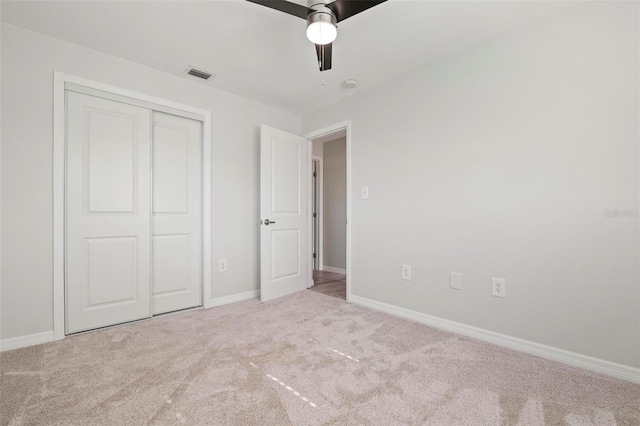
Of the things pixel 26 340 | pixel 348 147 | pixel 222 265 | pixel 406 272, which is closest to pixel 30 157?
pixel 26 340

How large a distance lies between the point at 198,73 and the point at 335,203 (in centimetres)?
298

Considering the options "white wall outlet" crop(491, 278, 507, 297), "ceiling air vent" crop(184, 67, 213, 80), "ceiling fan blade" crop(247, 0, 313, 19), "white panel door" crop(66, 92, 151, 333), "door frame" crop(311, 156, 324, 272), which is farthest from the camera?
"door frame" crop(311, 156, 324, 272)

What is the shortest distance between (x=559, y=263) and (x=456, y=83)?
1559mm

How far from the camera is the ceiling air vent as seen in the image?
2.68 meters

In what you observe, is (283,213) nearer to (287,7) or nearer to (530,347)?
(287,7)

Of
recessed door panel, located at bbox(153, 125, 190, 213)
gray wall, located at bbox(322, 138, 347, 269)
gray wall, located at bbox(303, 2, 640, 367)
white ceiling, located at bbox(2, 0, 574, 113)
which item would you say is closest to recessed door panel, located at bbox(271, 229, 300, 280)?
recessed door panel, located at bbox(153, 125, 190, 213)

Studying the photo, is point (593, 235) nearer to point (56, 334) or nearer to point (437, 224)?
point (437, 224)

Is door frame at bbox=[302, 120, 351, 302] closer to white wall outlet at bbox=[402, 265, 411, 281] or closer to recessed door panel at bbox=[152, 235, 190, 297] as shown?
white wall outlet at bbox=[402, 265, 411, 281]

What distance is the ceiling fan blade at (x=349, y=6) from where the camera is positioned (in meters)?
1.57

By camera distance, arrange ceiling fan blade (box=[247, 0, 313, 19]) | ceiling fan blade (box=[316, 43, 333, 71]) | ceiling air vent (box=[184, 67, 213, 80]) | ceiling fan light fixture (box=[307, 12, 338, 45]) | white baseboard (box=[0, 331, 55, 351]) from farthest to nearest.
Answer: ceiling air vent (box=[184, 67, 213, 80]), white baseboard (box=[0, 331, 55, 351]), ceiling fan blade (box=[316, 43, 333, 71]), ceiling fan light fixture (box=[307, 12, 338, 45]), ceiling fan blade (box=[247, 0, 313, 19])

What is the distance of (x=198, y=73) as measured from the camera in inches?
108

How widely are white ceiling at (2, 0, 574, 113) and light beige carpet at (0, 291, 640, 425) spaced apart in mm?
2306

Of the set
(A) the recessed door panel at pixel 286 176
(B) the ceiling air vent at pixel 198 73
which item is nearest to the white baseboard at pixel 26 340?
(A) the recessed door panel at pixel 286 176

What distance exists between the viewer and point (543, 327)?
1.94m
